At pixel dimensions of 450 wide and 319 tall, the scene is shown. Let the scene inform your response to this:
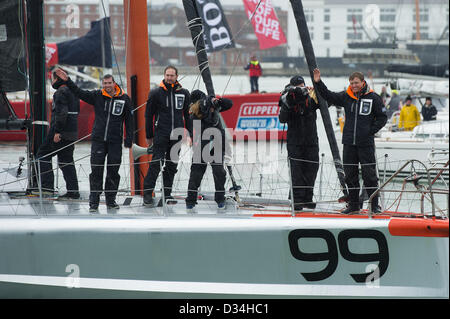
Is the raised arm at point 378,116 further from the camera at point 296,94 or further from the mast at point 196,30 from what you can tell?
the mast at point 196,30

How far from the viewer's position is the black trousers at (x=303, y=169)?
663cm

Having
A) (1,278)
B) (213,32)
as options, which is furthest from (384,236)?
(213,32)

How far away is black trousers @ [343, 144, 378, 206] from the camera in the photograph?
640 centimetres

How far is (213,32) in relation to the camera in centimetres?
1481

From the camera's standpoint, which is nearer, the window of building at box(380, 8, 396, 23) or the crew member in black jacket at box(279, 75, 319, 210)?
the crew member in black jacket at box(279, 75, 319, 210)

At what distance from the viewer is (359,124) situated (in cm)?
640

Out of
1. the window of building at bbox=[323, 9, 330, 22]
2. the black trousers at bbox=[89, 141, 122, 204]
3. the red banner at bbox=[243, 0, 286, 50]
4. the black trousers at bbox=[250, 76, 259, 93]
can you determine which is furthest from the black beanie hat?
the window of building at bbox=[323, 9, 330, 22]

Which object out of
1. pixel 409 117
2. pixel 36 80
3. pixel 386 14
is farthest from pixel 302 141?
pixel 386 14

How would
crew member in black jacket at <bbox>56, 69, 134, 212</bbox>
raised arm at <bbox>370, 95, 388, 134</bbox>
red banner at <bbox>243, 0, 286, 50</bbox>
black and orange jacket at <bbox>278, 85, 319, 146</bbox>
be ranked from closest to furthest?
raised arm at <bbox>370, 95, 388, 134</bbox>
black and orange jacket at <bbox>278, 85, 319, 146</bbox>
crew member in black jacket at <bbox>56, 69, 134, 212</bbox>
red banner at <bbox>243, 0, 286, 50</bbox>

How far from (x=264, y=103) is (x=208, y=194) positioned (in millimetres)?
10423

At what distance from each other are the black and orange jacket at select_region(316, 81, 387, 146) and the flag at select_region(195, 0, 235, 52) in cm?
842

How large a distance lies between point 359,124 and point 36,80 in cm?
343

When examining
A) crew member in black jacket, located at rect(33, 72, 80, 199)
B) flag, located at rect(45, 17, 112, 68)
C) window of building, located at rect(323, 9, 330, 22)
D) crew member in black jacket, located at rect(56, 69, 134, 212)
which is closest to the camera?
crew member in black jacket, located at rect(56, 69, 134, 212)

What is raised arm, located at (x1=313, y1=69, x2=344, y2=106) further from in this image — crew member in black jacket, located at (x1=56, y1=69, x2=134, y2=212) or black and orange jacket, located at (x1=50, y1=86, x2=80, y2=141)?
black and orange jacket, located at (x1=50, y1=86, x2=80, y2=141)
